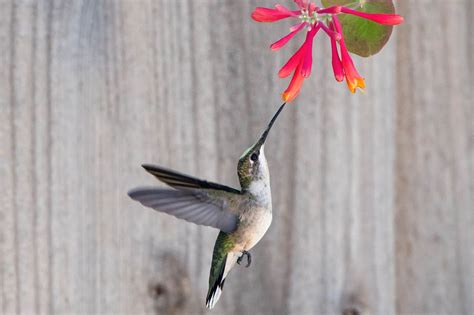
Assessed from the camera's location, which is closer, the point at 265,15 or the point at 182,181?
the point at 265,15

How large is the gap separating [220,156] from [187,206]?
0.61 metres

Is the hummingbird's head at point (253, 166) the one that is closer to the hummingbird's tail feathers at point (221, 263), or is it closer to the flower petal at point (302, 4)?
the hummingbird's tail feathers at point (221, 263)

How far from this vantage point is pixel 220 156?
1958 millimetres

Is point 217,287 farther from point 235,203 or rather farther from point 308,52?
point 308,52

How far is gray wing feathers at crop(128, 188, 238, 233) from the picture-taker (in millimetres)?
1231

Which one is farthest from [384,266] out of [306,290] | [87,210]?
[87,210]

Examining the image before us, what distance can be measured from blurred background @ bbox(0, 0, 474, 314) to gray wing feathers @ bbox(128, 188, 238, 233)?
→ 491mm

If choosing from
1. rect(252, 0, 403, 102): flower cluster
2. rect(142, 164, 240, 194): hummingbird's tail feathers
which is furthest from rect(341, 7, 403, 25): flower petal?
rect(142, 164, 240, 194): hummingbird's tail feathers

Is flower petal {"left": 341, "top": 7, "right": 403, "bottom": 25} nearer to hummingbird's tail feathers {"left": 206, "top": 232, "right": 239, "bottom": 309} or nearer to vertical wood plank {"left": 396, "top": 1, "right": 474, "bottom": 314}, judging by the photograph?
hummingbird's tail feathers {"left": 206, "top": 232, "right": 239, "bottom": 309}

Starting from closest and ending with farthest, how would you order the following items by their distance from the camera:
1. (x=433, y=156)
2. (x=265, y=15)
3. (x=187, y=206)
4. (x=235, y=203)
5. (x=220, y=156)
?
(x=265, y=15), (x=187, y=206), (x=235, y=203), (x=220, y=156), (x=433, y=156)

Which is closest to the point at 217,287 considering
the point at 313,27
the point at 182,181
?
the point at 182,181

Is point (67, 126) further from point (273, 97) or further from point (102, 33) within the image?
point (273, 97)

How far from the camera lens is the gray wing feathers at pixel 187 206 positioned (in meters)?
1.23

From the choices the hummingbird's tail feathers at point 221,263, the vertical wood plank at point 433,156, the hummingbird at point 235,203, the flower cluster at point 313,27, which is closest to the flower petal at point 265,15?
the flower cluster at point 313,27
